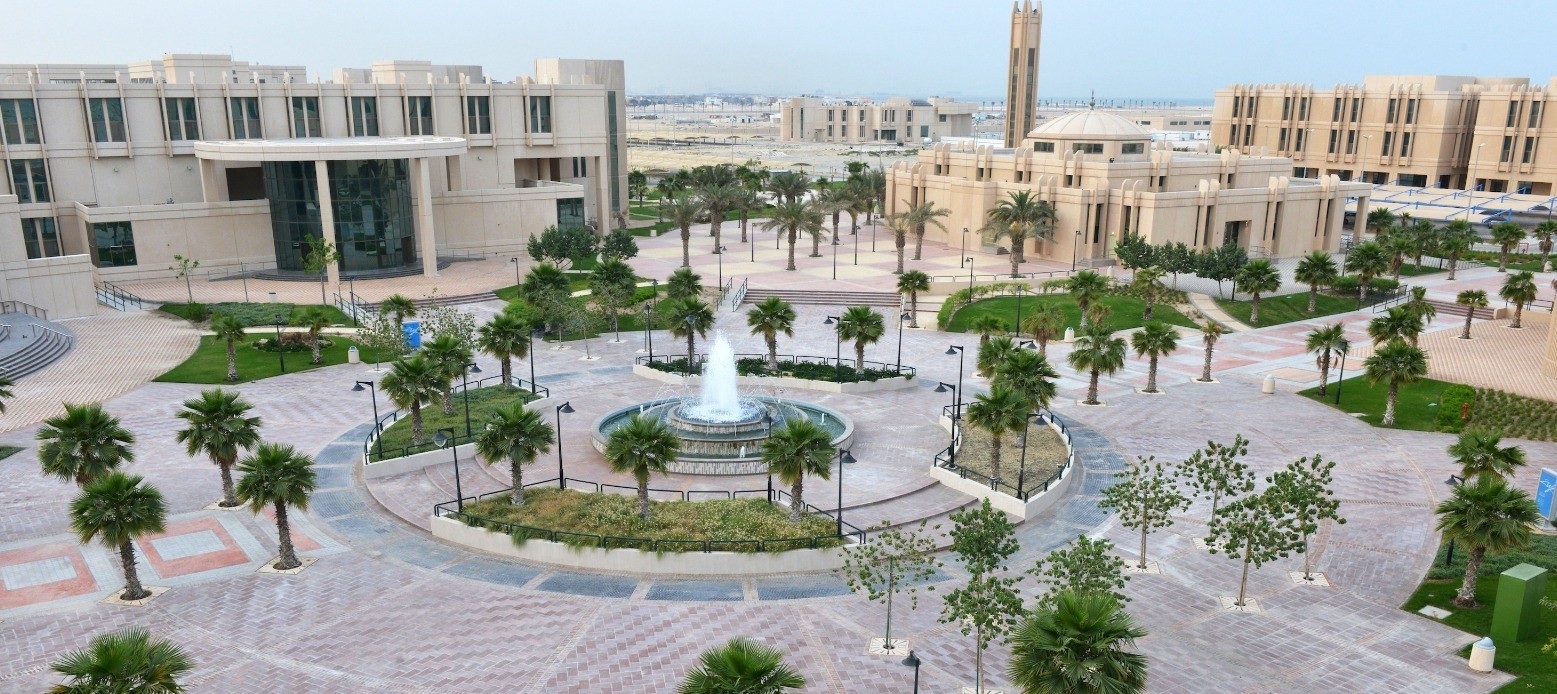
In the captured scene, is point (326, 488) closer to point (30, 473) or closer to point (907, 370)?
point (30, 473)

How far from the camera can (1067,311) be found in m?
62.8

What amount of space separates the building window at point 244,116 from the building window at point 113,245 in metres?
9.89

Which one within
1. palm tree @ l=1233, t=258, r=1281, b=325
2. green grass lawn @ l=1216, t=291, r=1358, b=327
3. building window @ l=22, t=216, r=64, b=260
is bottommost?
green grass lawn @ l=1216, t=291, r=1358, b=327

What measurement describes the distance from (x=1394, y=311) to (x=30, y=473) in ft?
183

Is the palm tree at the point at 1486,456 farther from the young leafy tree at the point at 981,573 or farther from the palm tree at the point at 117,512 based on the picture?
the palm tree at the point at 117,512

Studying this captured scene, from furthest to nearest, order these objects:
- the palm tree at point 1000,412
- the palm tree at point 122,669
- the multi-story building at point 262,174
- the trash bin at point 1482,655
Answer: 1. the multi-story building at point 262,174
2. the palm tree at point 1000,412
3. the trash bin at point 1482,655
4. the palm tree at point 122,669

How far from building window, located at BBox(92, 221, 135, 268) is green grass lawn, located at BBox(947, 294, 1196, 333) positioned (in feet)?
176

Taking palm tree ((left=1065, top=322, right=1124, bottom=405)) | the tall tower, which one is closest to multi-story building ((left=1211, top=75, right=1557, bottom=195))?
the tall tower

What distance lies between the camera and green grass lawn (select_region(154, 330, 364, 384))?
49562 millimetres

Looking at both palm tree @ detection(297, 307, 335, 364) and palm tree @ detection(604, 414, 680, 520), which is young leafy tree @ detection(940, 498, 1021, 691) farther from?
palm tree @ detection(297, 307, 335, 364)

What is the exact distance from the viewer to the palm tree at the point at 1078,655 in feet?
58.0

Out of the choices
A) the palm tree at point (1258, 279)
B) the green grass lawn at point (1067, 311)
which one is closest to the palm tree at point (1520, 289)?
the palm tree at point (1258, 279)

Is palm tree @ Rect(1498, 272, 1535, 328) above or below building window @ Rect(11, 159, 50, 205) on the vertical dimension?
below

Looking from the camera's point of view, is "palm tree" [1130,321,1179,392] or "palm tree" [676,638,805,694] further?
"palm tree" [1130,321,1179,392]
